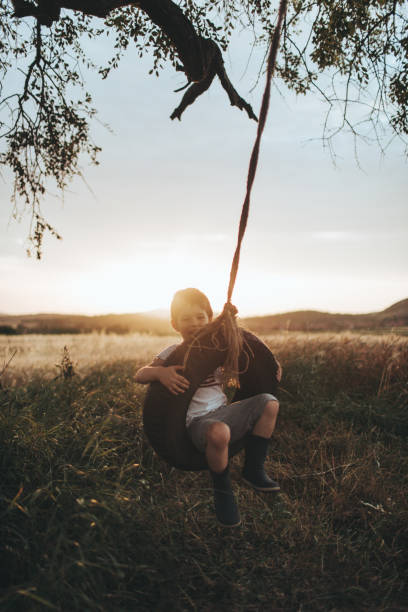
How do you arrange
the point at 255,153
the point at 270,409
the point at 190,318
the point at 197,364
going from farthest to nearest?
1. the point at 190,318
2. the point at 270,409
3. the point at 197,364
4. the point at 255,153

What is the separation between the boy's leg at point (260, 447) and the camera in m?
2.53

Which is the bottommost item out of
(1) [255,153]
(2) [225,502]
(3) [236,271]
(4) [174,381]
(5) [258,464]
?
(2) [225,502]

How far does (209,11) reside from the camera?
5.16 metres

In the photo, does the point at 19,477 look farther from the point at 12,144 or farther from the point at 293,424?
the point at 12,144

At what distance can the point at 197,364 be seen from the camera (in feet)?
7.90

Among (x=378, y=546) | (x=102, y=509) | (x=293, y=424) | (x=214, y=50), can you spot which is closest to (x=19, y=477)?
(x=102, y=509)

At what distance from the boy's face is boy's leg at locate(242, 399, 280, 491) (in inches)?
28.1

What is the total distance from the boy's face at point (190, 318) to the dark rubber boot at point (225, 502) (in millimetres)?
933

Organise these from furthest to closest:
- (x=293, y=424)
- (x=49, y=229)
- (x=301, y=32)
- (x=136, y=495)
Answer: (x=301, y=32) < (x=49, y=229) < (x=293, y=424) < (x=136, y=495)

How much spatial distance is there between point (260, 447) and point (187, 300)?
1.09 meters

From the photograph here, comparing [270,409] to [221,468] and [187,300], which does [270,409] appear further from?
[187,300]

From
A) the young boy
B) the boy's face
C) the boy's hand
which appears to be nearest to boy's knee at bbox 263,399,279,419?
the young boy

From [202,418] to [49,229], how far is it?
3.64 meters

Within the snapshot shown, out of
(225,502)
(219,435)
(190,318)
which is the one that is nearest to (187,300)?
(190,318)
